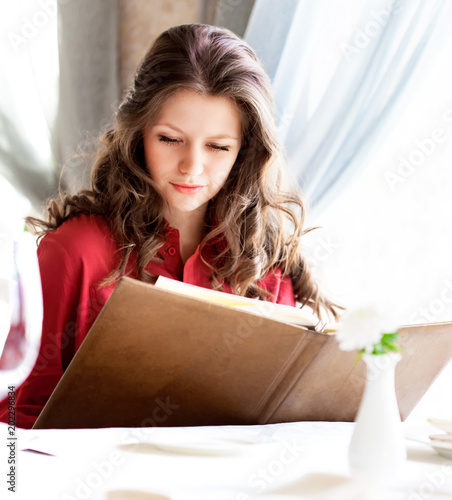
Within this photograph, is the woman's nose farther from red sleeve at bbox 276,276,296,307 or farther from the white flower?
the white flower

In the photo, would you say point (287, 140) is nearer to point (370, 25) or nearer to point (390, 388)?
point (370, 25)

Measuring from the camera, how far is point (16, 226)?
2.64 ft

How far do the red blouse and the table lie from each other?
0.55 metres

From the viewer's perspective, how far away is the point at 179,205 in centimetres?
162

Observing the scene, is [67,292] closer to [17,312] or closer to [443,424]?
[17,312]

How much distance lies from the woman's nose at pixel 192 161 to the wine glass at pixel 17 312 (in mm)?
794

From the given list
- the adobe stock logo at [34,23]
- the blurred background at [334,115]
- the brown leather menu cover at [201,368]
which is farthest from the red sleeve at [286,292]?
the adobe stock logo at [34,23]

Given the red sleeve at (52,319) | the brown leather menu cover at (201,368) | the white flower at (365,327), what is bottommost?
the red sleeve at (52,319)

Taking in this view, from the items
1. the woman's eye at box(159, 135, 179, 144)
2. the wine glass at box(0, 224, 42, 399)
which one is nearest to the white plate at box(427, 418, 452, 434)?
the wine glass at box(0, 224, 42, 399)

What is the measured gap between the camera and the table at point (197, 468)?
690 millimetres

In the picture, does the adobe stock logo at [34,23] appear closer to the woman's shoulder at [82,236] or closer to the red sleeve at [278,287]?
the woman's shoulder at [82,236]

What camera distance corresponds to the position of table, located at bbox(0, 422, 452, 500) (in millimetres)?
690

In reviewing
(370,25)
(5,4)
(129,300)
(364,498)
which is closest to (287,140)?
(370,25)

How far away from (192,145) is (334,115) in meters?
0.78
